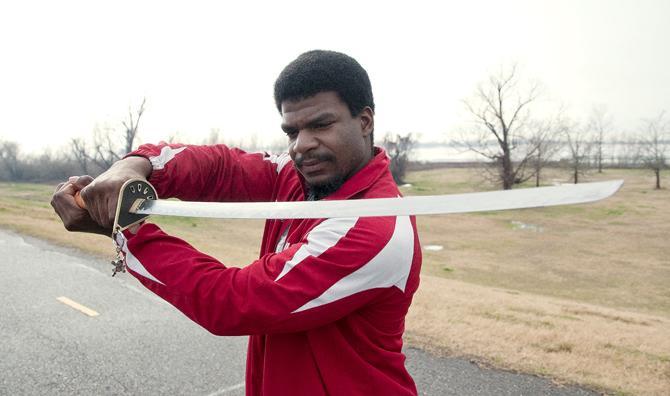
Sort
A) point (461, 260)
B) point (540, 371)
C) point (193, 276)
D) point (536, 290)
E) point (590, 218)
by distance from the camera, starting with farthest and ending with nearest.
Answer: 1. point (590, 218)
2. point (461, 260)
3. point (536, 290)
4. point (540, 371)
5. point (193, 276)

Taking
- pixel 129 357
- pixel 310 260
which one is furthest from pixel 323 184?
pixel 129 357

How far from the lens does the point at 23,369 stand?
4168 millimetres

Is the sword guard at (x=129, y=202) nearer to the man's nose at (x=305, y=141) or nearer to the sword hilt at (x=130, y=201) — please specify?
the sword hilt at (x=130, y=201)

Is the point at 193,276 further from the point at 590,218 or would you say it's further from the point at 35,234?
the point at 590,218

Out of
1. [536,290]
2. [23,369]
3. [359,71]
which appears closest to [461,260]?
[536,290]

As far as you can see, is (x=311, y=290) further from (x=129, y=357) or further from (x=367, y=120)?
(x=129, y=357)

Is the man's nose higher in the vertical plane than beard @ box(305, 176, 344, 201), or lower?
higher

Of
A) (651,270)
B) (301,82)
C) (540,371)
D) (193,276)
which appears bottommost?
(651,270)

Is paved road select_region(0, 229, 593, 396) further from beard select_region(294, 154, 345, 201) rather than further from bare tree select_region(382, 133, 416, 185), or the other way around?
bare tree select_region(382, 133, 416, 185)

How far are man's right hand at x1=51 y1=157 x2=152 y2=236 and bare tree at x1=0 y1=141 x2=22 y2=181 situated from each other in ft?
203

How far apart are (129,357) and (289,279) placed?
151 inches

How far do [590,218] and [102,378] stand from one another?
31.3m

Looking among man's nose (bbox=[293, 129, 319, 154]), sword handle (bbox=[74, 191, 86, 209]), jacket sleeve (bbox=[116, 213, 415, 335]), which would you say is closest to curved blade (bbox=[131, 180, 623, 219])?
jacket sleeve (bbox=[116, 213, 415, 335])

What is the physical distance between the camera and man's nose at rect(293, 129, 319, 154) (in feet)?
5.15
